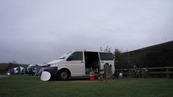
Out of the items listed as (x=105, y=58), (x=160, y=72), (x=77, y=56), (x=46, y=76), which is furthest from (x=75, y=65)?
(x=160, y=72)

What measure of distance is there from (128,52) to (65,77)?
35.6ft

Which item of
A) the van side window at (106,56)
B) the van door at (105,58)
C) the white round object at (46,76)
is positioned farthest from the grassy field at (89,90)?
the van side window at (106,56)

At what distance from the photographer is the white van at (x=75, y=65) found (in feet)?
39.3

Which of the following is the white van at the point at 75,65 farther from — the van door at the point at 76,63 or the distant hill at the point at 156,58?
the distant hill at the point at 156,58

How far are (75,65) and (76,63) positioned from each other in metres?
0.16

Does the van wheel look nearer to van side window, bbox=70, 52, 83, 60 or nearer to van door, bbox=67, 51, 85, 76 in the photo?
van door, bbox=67, 51, 85, 76

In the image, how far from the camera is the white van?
39.3 ft

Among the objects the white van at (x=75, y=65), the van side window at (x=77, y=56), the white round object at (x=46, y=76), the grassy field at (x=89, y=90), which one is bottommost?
the grassy field at (x=89, y=90)

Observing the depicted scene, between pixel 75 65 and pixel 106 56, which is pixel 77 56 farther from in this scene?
pixel 106 56

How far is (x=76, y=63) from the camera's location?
12539 mm

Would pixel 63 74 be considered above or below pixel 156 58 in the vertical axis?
below

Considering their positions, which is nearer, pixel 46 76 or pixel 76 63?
pixel 46 76

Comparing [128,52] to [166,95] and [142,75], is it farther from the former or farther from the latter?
[166,95]

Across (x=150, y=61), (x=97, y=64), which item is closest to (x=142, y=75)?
(x=150, y=61)
